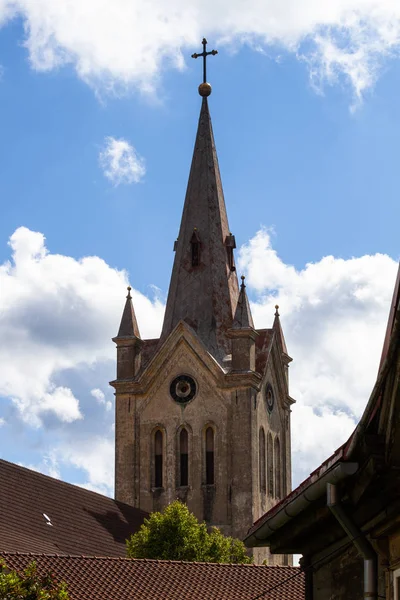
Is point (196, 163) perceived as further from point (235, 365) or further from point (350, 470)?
point (350, 470)

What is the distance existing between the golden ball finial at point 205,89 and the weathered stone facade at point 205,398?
4.46 m

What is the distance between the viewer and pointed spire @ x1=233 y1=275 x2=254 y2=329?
182 feet

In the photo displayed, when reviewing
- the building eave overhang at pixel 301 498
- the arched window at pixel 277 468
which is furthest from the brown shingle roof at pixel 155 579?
the arched window at pixel 277 468

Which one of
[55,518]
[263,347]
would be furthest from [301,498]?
[263,347]

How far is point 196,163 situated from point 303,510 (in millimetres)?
50500

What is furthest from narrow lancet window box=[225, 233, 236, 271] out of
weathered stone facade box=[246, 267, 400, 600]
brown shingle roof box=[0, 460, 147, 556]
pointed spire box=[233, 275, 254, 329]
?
weathered stone facade box=[246, 267, 400, 600]

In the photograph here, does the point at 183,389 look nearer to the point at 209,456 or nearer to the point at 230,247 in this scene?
the point at 209,456

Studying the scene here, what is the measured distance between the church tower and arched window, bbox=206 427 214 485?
0.14 ft

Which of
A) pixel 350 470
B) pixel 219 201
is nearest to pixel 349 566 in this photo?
pixel 350 470

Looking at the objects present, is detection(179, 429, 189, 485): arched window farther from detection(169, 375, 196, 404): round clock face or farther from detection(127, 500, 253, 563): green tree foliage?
detection(127, 500, 253, 563): green tree foliage

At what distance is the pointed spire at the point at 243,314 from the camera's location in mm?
55531

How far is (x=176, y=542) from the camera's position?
41344mm

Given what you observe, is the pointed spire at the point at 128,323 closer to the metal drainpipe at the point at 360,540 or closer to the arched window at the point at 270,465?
the arched window at the point at 270,465

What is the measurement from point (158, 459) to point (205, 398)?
332cm
